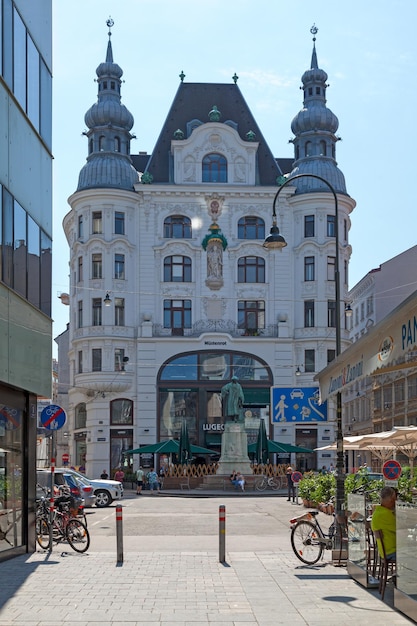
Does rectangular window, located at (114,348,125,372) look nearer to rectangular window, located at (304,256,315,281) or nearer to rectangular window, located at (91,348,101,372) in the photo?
rectangular window, located at (91,348,101,372)

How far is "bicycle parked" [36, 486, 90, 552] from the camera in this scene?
749 inches

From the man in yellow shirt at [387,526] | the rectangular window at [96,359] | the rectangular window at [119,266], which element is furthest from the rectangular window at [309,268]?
the man in yellow shirt at [387,526]

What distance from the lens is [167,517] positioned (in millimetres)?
30781

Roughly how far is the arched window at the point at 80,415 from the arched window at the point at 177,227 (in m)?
12.6

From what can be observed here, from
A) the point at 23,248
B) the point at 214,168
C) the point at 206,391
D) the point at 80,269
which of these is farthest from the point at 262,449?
the point at 23,248

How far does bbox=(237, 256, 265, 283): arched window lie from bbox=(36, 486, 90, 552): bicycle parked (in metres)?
46.7

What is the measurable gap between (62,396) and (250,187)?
56671mm

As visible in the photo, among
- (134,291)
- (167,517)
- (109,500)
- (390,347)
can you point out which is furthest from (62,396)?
(390,347)

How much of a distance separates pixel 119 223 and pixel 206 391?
40.9 feet

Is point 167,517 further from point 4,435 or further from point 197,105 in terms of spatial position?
point 197,105

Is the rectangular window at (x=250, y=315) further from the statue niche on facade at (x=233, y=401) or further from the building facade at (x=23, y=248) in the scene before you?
the building facade at (x=23, y=248)

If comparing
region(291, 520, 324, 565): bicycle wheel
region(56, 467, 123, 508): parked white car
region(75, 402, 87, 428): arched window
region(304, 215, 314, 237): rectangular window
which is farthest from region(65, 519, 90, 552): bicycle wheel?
region(304, 215, 314, 237): rectangular window

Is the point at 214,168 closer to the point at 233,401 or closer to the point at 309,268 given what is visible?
the point at 309,268

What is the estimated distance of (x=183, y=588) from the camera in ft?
45.7
